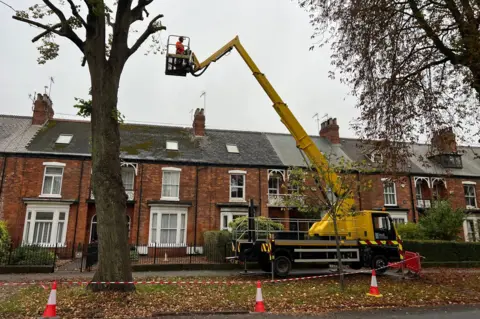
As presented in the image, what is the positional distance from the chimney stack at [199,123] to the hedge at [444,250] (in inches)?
626

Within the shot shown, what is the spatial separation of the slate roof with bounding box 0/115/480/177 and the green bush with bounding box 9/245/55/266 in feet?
24.3

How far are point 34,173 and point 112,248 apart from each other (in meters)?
14.5

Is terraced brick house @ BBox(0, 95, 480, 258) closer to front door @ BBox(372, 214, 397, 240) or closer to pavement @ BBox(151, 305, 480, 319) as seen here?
front door @ BBox(372, 214, 397, 240)

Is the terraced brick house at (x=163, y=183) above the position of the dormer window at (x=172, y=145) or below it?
below

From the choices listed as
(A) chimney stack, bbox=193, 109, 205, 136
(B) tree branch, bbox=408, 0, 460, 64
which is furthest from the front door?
(A) chimney stack, bbox=193, 109, 205, 136

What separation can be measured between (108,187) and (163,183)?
13.0 m

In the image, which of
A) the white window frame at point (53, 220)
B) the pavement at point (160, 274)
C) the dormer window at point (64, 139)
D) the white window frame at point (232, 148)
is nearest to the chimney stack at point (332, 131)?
the white window frame at point (232, 148)

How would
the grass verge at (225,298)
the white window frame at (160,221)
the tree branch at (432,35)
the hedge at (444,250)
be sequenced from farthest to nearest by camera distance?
the white window frame at (160,221)
the hedge at (444,250)
the tree branch at (432,35)
the grass verge at (225,298)

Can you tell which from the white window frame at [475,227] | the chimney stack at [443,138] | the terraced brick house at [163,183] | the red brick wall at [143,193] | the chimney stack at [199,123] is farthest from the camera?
the chimney stack at [199,123]

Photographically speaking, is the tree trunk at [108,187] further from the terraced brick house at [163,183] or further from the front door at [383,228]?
the terraced brick house at [163,183]

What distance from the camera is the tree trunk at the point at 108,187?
31.3 ft

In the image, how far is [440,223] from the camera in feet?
68.6

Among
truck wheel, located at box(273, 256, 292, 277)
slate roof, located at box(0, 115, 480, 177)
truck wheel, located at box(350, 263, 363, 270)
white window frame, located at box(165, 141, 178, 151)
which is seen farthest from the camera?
white window frame, located at box(165, 141, 178, 151)

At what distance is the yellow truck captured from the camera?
45.6ft
